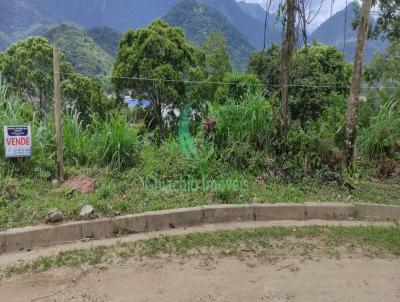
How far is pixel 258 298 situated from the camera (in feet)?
10.4

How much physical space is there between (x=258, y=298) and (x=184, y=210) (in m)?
1.53

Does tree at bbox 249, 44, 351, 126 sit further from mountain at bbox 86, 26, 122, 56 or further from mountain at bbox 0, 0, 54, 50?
mountain at bbox 0, 0, 54, 50

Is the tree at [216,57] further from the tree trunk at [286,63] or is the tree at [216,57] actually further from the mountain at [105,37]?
the mountain at [105,37]

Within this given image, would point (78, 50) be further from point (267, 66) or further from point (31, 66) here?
point (267, 66)

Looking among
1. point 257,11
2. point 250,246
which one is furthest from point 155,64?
point 250,246

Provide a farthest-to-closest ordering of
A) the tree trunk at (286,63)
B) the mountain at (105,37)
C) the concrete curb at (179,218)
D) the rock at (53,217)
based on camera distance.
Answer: the mountain at (105,37) < the tree trunk at (286,63) < the rock at (53,217) < the concrete curb at (179,218)

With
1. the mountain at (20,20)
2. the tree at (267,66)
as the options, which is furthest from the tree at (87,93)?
the mountain at (20,20)

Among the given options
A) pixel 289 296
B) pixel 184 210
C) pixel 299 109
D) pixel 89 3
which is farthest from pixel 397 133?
pixel 89 3

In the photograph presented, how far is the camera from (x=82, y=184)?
16.0 ft

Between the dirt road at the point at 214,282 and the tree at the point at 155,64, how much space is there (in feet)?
35.2

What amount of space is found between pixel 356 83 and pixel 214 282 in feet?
12.1

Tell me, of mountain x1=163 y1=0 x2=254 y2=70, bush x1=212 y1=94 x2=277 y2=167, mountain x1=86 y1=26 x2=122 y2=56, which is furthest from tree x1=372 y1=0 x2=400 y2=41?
mountain x1=163 y1=0 x2=254 y2=70

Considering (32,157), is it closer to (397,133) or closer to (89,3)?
(397,133)

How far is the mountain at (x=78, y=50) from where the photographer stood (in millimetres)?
36250
